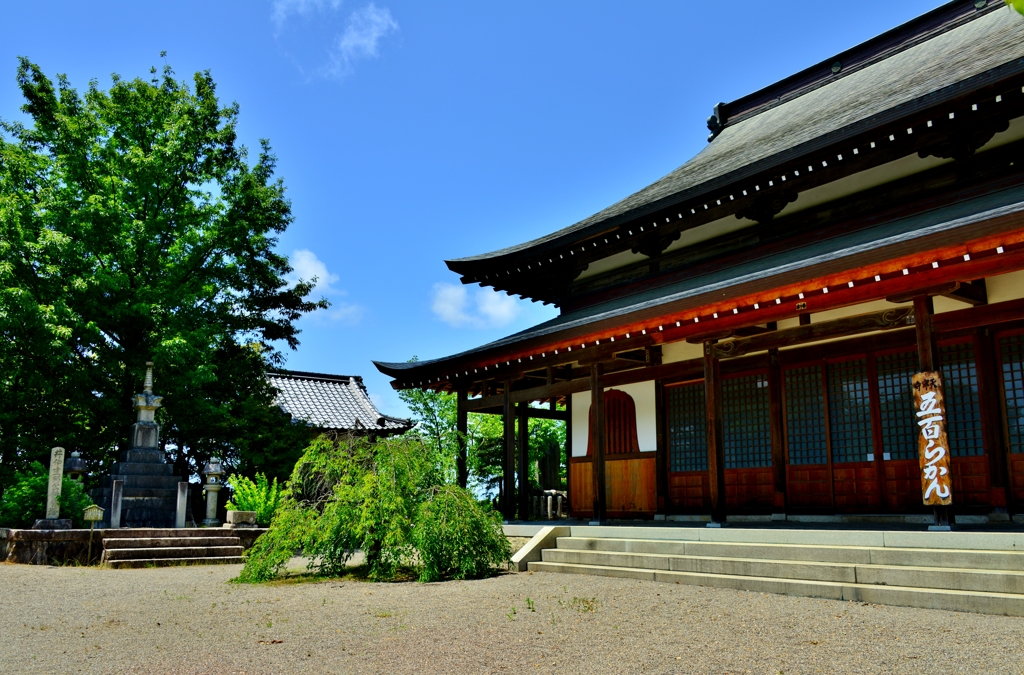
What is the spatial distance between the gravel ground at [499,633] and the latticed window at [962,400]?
385 cm

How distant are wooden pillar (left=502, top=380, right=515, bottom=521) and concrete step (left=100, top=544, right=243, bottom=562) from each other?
495 cm

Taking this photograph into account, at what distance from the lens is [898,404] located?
980 centimetres

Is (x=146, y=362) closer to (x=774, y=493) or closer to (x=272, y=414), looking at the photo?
(x=272, y=414)

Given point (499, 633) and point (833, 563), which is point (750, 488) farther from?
point (499, 633)

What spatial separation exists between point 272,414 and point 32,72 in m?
10.5

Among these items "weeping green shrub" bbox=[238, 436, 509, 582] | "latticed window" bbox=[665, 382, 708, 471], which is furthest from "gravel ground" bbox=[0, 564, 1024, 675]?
"latticed window" bbox=[665, 382, 708, 471]

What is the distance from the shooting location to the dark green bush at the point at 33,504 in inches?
541

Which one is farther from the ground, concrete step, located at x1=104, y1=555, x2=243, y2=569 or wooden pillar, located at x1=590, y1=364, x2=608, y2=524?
wooden pillar, located at x1=590, y1=364, x2=608, y2=524

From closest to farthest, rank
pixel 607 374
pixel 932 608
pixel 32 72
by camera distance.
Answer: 1. pixel 932 608
2. pixel 607 374
3. pixel 32 72

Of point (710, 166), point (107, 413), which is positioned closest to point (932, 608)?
point (710, 166)

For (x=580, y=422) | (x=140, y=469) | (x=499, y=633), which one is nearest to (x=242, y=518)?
(x=140, y=469)

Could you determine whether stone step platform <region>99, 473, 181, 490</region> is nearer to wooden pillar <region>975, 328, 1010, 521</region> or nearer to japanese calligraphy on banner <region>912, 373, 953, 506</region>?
japanese calligraphy on banner <region>912, 373, 953, 506</region>

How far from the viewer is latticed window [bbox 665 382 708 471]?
12008 mm

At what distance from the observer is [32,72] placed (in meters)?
18.6
